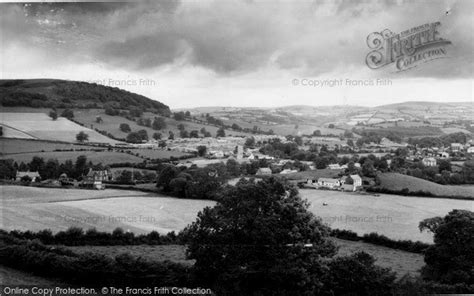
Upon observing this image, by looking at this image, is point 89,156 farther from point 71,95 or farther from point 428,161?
point 428,161

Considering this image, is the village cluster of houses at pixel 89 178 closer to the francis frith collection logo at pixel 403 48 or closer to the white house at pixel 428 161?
the francis frith collection logo at pixel 403 48

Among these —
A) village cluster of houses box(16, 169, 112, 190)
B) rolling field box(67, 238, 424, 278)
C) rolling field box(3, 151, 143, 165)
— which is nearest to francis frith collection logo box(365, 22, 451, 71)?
rolling field box(67, 238, 424, 278)

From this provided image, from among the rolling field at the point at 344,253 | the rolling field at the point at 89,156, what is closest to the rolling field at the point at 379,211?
the rolling field at the point at 344,253

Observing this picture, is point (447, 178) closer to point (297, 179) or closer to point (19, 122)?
point (297, 179)

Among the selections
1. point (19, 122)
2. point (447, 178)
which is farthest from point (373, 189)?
point (19, 122)

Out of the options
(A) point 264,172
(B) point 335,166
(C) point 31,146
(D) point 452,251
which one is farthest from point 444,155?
(C) point 31,146
